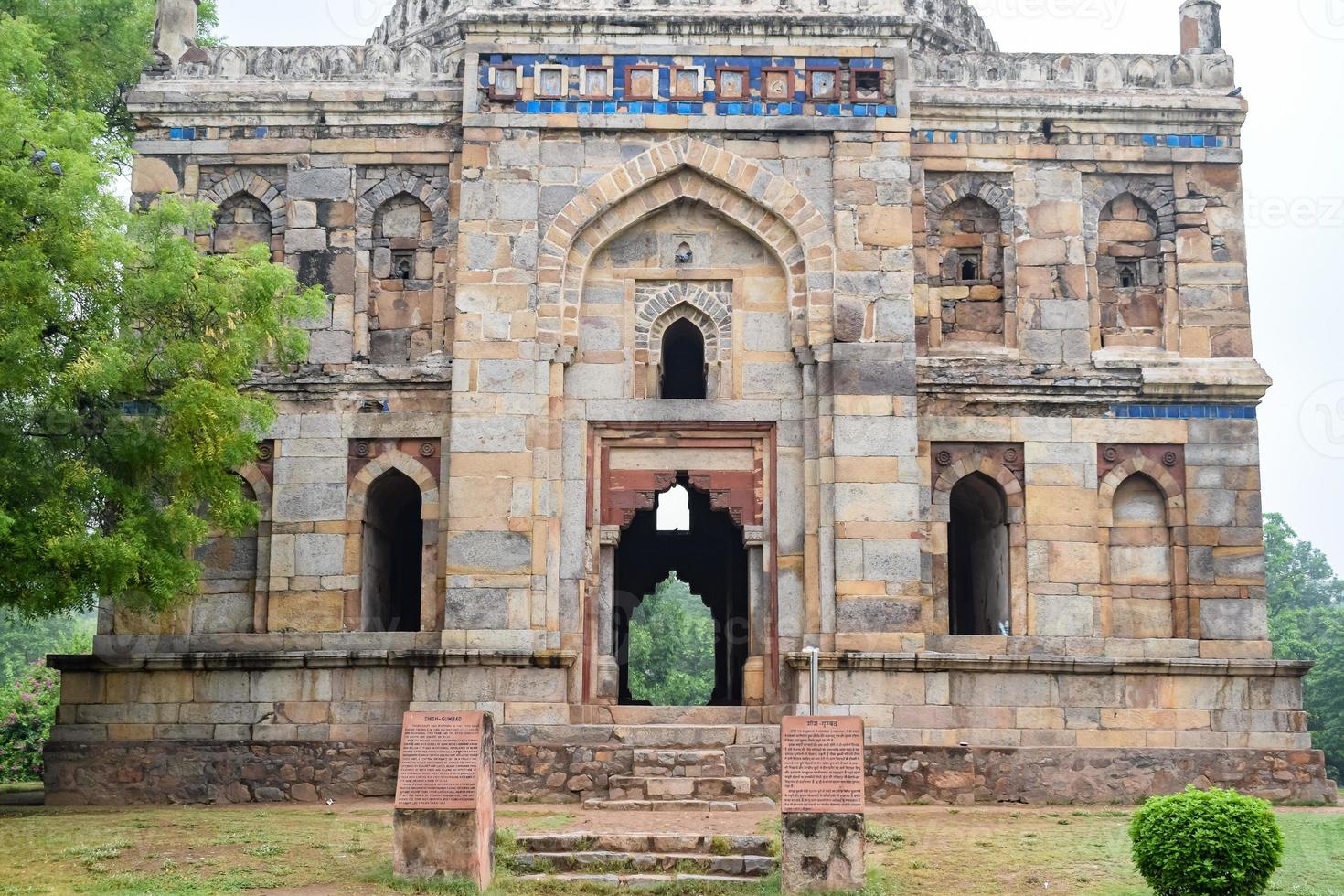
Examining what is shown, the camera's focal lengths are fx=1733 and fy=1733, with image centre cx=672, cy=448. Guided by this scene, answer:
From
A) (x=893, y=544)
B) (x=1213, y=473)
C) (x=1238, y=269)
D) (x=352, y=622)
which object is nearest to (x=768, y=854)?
(x=893, y=544)

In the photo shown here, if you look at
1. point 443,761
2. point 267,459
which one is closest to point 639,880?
point 443,761

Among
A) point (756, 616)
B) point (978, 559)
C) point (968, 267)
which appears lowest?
point (756, 616)

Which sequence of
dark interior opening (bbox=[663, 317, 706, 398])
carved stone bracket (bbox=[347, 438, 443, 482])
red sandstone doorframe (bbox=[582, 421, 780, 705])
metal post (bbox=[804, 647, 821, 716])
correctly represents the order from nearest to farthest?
metal post (bbox=[804, 647, 821, 716]), red sandstone doorframe (bbox=[582, 421, 780, 705]), carved stone bracket (bbox=[347, 438, 443, 482]), dark interior opening (bbox=[663, 317, 706, 398])

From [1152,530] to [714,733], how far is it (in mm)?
5911

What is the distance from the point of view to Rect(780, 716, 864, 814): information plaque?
1384cm

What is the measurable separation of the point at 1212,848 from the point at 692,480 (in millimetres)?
8813

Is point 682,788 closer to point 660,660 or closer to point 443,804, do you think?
point 443,804

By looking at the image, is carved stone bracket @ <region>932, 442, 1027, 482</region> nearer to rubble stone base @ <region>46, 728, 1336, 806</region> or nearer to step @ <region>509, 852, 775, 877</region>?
rubble stone base @ <region>46, 728, 1336, 806</region>

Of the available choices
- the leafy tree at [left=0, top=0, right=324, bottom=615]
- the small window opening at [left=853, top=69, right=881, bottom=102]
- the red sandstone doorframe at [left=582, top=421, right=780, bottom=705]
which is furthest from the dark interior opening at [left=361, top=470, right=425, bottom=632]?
the small window opening at [left=853, top=69, right=881, bottom=102]

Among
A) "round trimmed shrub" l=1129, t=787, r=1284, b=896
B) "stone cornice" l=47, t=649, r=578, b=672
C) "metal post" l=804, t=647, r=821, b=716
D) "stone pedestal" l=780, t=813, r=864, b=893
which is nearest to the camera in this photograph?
"round trimmed shrub" l=1129, t=787, r=1284, b=896

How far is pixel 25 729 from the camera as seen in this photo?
86.2ft

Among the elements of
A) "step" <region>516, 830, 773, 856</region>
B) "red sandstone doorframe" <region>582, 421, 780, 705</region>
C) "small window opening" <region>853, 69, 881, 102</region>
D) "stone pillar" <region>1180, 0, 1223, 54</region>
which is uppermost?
"stone pillar" <region>1180, 0, 1223, 54</region>

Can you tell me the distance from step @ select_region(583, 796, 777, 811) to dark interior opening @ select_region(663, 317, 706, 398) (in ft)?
19.8

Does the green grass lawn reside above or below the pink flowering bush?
below
